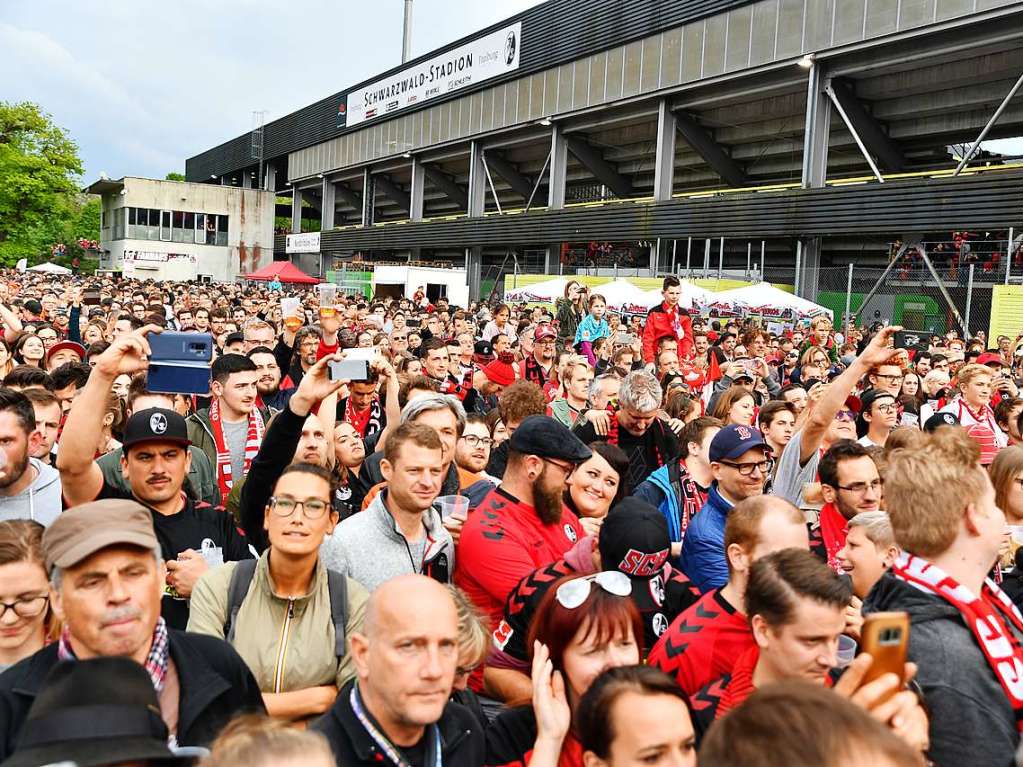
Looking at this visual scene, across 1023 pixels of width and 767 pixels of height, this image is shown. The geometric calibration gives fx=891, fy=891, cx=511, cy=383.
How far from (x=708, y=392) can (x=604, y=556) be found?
7420mm

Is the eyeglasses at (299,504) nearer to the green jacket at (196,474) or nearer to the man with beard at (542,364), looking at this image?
the green jacket at (196,474)

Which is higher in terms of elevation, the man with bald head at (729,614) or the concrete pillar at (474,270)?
the concrete pillar at (474,270)

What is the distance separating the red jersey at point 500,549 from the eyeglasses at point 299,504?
704 mm

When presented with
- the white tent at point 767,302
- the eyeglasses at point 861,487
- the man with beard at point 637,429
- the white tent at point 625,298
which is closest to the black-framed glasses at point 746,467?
the eyeglasses at point 861,487

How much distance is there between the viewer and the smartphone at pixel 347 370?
3926mm

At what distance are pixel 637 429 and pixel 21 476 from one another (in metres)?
3.79

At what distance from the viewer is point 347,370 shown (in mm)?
3938

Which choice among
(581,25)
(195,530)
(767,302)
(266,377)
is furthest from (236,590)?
(581,25)

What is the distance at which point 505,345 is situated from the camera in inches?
392

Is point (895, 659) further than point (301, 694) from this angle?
No

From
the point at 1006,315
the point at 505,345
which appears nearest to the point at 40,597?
the point at 505,345

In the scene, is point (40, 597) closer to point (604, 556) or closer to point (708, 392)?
point (604, 556)

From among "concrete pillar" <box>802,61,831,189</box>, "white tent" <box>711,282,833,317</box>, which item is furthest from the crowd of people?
"concrete pillar" <box>802,61,831,189</box>

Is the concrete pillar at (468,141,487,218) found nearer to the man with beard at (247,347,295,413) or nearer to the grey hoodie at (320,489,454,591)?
the man with beard at (247,347,295,413)
